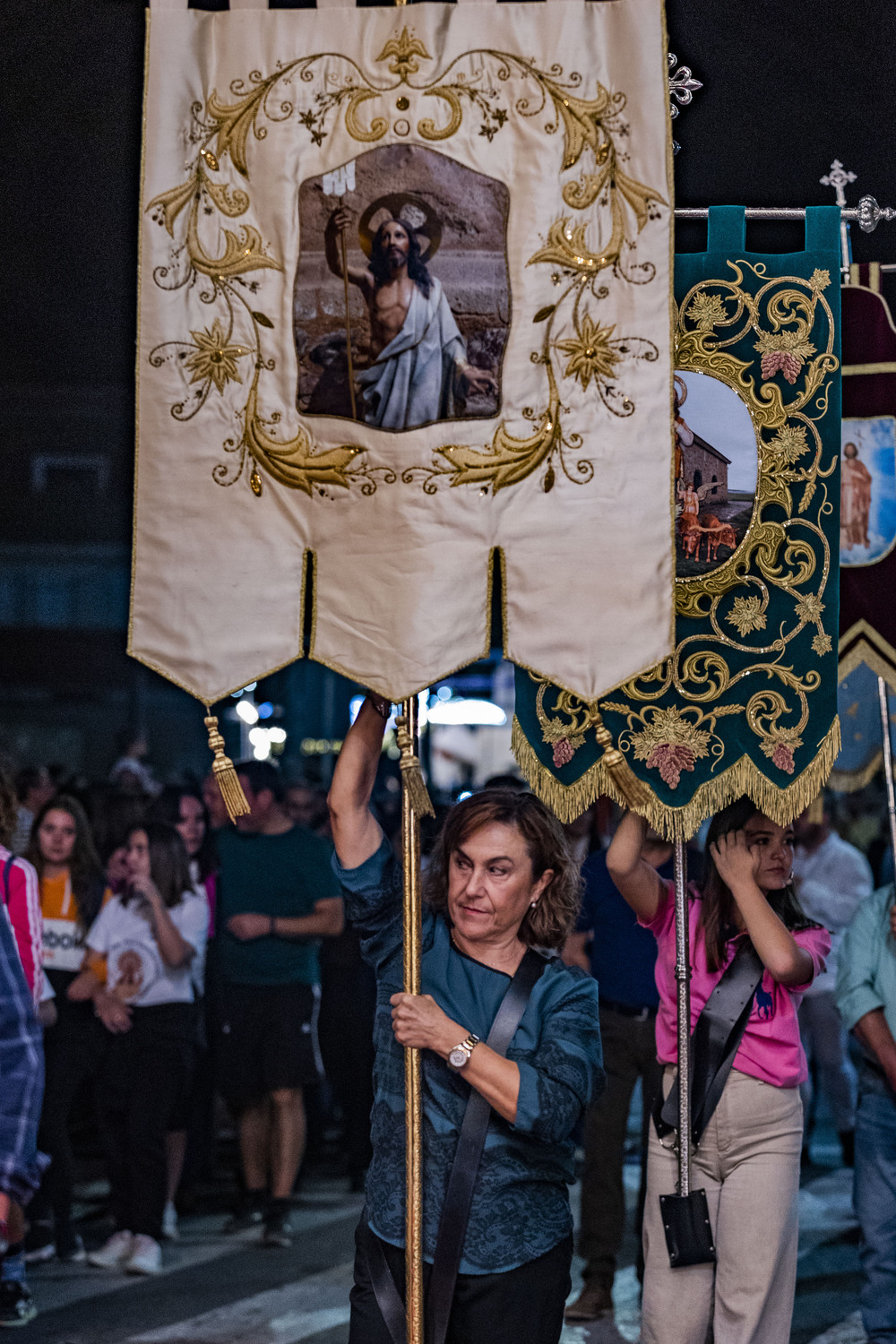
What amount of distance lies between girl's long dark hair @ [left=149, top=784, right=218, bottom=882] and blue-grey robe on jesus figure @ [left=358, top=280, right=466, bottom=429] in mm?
4322

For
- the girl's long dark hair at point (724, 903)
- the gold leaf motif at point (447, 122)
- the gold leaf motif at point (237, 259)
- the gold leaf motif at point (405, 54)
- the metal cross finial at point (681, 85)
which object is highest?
the metal cross finial at point (681, 85)

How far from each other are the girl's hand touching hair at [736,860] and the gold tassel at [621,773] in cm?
53

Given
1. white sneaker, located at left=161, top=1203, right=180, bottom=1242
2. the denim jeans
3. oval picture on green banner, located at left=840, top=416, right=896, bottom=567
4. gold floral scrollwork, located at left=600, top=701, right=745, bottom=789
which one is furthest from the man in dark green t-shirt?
gold floral scrollwork, located at left=600, top=701, right=745, bottom=789

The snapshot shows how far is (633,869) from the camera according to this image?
3949 millimetres

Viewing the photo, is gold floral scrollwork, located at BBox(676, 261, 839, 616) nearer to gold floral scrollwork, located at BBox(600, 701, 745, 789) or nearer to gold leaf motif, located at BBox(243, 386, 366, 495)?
gold floral scrollwork, located at BBox(600, 701, 745, 789)

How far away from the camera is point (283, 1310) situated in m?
5.79

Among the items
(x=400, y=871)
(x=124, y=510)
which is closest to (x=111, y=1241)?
(x=400, y=871)

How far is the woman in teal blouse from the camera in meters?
3.08

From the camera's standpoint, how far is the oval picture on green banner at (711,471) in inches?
147

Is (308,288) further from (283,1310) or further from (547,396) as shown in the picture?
(283,1310)

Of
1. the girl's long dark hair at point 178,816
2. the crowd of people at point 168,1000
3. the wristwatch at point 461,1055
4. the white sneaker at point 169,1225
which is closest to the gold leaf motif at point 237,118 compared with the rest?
the wristwatch at point 461,1055

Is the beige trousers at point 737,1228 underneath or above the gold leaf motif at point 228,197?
underneath

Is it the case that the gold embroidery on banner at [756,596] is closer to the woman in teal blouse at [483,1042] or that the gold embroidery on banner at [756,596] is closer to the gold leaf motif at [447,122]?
the woman in teal blouse at [483,1042]

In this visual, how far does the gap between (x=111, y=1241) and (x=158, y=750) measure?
566 inches
